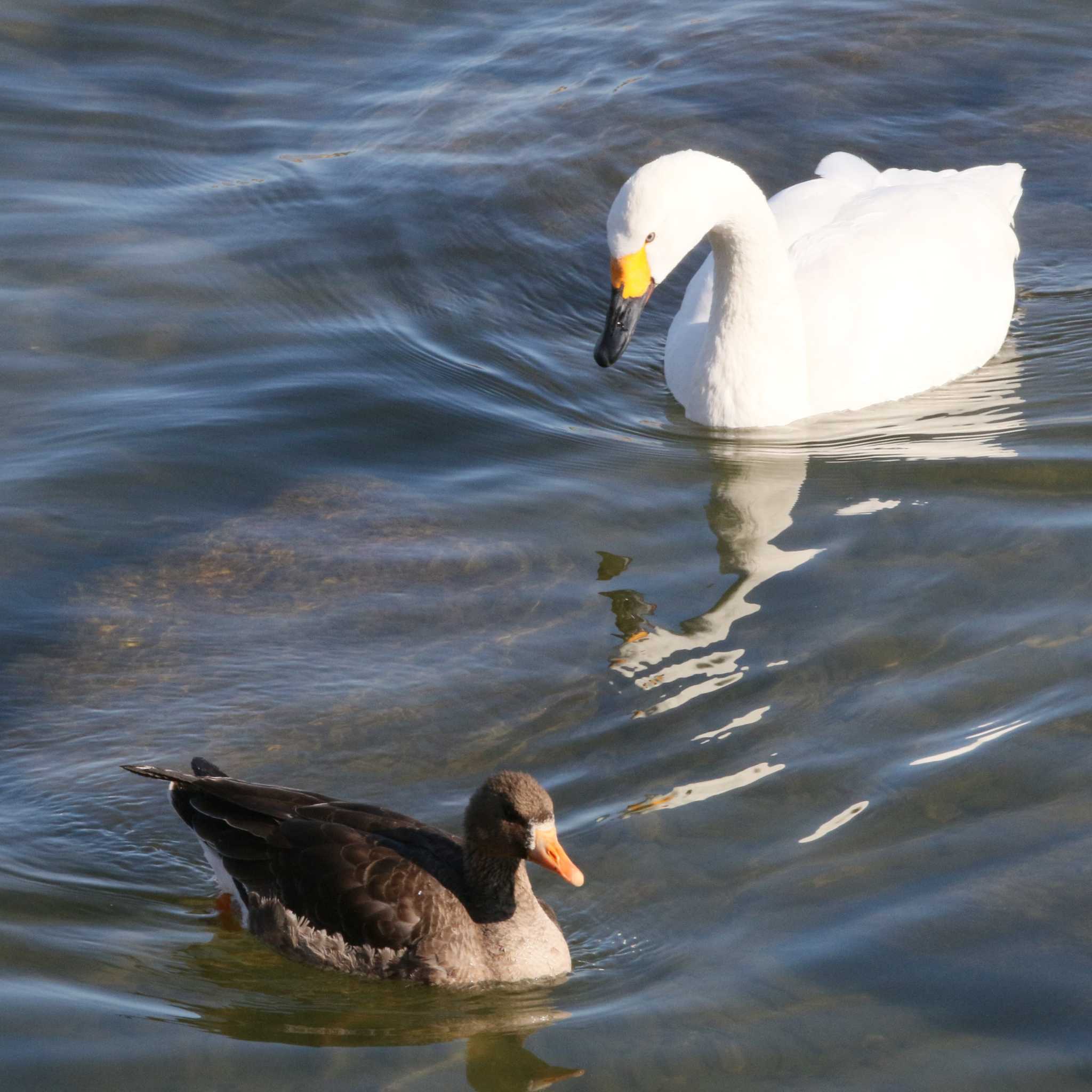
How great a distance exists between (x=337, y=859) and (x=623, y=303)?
334 cm

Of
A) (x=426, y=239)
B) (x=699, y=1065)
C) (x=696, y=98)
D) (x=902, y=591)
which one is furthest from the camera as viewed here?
(x=696, y=98)

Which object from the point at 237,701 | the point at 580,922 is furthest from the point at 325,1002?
the point at 237,701

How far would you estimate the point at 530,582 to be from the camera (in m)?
7.23

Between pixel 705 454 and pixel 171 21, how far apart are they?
7.56 meters

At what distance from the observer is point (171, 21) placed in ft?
44.8

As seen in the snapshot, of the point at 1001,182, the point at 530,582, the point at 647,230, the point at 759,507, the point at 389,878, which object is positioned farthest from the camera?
the point at 1001,182

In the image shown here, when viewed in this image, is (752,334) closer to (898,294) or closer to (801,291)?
(801,291)

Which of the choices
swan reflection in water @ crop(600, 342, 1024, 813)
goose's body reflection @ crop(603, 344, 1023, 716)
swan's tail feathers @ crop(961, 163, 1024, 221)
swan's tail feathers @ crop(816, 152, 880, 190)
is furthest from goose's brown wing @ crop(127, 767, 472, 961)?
swan's tail feathers @ crop(961, 163, 1024, 221)

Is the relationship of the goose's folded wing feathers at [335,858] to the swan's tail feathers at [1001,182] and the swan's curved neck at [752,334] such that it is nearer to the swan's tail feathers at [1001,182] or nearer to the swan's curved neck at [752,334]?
the swan's curved neck at [752,334]

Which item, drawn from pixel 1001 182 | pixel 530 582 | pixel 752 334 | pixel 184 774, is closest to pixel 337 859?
pixel 184 774

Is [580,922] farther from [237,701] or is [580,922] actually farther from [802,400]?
[802,400]

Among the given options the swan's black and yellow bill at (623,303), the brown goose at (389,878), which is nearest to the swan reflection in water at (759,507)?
the brown goose at (389,878)

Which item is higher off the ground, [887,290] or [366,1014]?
[887,290]

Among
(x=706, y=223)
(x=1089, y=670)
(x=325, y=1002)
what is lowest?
(x=325, y=1002)
